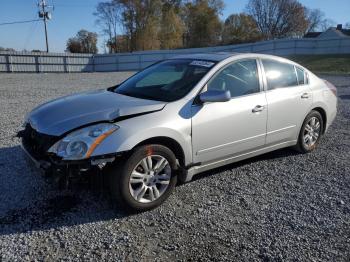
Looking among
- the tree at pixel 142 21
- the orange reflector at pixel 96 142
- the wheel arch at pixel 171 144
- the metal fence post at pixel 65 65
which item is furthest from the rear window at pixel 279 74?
the tree at pixel 142 21

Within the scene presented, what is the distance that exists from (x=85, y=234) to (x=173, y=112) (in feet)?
5.05

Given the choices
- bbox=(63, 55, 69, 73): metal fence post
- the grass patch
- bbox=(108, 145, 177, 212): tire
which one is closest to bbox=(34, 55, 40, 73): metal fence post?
bbox=(63, 55, 69, 73): metal fence post

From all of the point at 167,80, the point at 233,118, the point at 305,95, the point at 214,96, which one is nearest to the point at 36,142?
the point at 167,80

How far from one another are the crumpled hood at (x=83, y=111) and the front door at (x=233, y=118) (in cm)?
58

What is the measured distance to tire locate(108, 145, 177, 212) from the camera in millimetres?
3494

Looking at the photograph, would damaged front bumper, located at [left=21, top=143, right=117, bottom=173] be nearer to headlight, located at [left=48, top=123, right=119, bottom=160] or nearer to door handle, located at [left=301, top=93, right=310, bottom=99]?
headlight, located at [left=48, top=123, right=119, bottom=160]

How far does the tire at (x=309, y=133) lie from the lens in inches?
217

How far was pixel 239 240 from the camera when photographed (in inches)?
129

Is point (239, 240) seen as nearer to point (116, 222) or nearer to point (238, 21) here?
point (116, 222)

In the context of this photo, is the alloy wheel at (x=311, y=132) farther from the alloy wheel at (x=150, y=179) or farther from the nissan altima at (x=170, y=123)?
the alloy wheel at (x=150, y=179)

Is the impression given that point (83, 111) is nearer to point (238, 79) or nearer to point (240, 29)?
point (238, 79)

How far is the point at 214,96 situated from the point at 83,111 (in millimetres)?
1456

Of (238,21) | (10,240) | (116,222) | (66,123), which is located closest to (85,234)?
(116,222)

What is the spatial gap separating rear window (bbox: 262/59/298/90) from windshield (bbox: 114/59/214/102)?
955 mm
